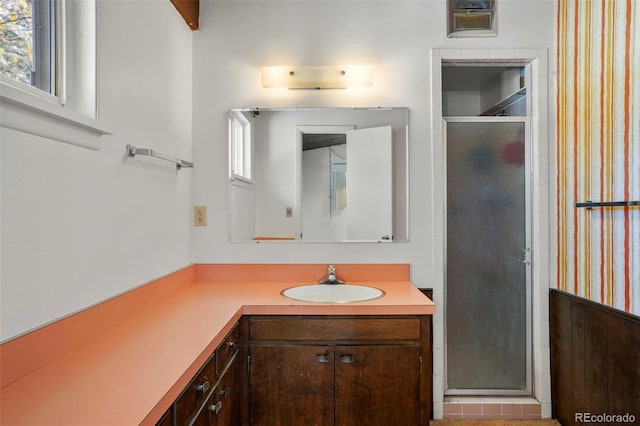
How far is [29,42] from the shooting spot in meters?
1.12

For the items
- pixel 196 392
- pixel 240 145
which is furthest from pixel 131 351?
pixel 240 145

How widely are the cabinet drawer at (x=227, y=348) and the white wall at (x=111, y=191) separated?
1.41ft

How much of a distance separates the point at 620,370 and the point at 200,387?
1686 millimetres

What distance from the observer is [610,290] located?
1.68 m

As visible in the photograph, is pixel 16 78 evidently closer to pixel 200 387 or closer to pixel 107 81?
pixel 107 81

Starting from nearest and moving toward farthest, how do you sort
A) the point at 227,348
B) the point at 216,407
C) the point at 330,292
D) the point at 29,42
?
1. the point at 29,42
2. the point at 216,407
3. the point at 227,348
4. the point at 330,292

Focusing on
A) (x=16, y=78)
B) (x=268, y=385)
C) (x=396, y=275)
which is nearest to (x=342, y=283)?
(x=396, y=275)

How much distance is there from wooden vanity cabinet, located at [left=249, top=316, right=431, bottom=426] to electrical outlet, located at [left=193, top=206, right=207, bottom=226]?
2.54 feet

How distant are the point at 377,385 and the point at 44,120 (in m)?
1.52

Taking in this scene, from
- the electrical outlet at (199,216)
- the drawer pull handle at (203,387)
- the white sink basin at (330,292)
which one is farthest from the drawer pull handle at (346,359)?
the electrical outlet at (199,216)

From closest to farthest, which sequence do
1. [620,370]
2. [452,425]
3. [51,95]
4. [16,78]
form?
[16,78] → [51,95] → [620,370] → [452,425]

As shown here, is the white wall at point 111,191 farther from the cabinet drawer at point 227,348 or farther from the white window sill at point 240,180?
the cabinet drawer at point 227,348

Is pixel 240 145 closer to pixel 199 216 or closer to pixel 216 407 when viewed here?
pixel 199 216

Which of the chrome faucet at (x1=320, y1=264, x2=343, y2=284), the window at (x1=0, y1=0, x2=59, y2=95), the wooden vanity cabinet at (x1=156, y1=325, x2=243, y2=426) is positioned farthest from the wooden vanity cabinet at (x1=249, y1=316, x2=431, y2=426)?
the window at (x1=0, y1=0, x2=59, y2=95)
